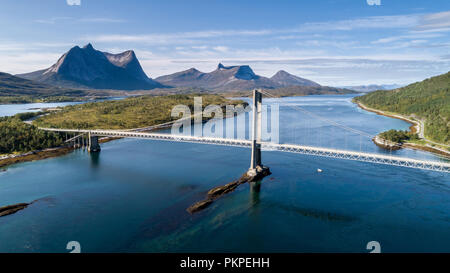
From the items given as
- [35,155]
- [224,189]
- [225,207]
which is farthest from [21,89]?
[225,207]

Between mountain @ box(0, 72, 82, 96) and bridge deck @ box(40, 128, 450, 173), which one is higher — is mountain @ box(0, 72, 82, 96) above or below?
above

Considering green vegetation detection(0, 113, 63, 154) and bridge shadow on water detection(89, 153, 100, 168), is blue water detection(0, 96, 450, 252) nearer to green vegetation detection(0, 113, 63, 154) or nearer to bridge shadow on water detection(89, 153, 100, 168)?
bridge shadow on water detection(89, 153, 100, 168)

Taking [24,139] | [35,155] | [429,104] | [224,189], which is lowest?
[224,189]

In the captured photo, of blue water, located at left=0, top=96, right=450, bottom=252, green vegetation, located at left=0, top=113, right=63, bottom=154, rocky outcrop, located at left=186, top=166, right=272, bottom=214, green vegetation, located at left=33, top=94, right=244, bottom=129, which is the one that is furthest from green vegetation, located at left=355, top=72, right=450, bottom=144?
green vegetation, located at left=0, top=113, right=63, bottom=154

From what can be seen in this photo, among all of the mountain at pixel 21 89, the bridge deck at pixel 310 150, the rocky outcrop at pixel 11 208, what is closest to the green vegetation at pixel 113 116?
the bridge deck at pixel 310 150

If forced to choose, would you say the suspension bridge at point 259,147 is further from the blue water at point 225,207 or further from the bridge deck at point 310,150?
the blue water at point 225,207

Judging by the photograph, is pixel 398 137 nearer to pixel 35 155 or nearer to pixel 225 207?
pixel 225 207

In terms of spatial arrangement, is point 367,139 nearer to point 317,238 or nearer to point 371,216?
point 371,216
